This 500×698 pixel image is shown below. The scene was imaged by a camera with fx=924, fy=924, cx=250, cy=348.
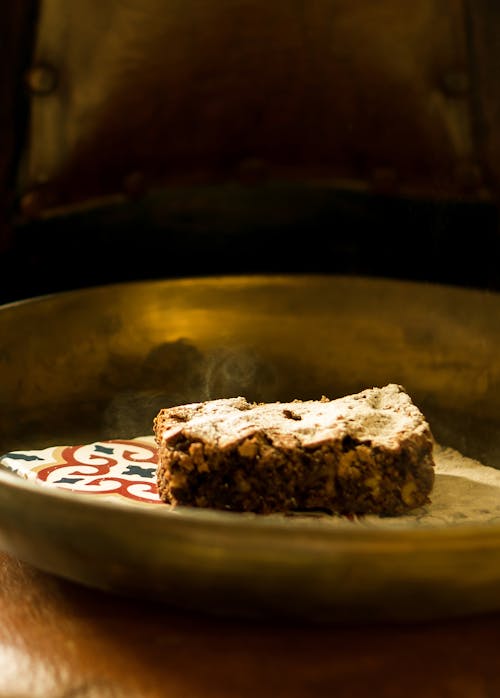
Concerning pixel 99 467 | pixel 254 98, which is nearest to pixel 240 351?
pixel 99 467

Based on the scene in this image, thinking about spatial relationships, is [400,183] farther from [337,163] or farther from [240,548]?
[240,548]

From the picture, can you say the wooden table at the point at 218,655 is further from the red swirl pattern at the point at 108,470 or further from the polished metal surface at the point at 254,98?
the polished metal surface at the point at 254,98

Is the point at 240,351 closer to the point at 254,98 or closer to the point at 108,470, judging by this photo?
the point at 108,470

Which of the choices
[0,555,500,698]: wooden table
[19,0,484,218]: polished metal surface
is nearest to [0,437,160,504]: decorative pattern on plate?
[0,555,500,698]: wooden table

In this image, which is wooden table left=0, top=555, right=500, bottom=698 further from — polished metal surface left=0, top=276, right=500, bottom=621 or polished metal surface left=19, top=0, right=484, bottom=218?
polished metal surface left=19, top=0, right=484, bottom=218

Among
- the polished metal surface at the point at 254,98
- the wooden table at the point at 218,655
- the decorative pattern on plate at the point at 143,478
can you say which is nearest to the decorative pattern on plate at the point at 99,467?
the decorative pattern on plate at the point at 143,478

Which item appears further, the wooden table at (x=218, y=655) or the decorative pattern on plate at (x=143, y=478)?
the decorative pattern on plate at (x=143, y=478)
